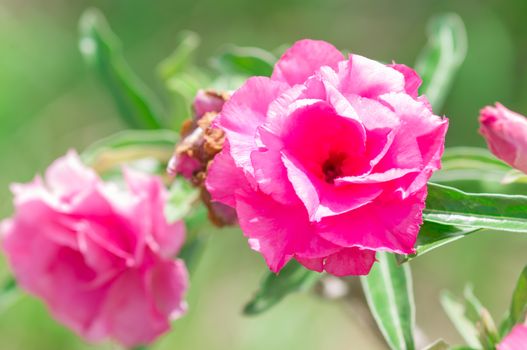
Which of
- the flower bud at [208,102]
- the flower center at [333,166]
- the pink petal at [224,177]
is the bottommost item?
the flower center at [333,166]

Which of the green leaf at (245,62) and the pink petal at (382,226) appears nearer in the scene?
the pink petal at (382,226)

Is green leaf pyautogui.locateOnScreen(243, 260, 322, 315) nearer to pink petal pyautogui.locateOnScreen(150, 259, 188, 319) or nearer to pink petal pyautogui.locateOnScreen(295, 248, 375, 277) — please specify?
pink petal pyautogui.locateOnScreen(150, 259, 188, 319)

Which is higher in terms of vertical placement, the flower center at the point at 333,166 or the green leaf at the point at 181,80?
the flower center at the point at 333,166

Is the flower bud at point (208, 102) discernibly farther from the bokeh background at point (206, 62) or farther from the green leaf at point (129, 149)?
the bokeh background at point (206, 62)

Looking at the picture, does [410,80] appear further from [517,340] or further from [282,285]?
[282,285]

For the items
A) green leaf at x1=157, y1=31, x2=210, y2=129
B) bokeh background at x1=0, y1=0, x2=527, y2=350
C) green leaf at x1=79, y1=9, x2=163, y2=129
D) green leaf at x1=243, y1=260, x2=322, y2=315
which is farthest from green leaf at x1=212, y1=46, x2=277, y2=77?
bokeh background at x1=0, y1=0, x2=527, y2=350

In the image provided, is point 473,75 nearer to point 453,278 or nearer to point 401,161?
point 453,278

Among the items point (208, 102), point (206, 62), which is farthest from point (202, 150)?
point (206, 62)

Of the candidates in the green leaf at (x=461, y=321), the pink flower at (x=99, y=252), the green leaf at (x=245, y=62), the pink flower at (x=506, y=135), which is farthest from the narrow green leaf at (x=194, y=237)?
the pink flower at (x=506, y=135)
